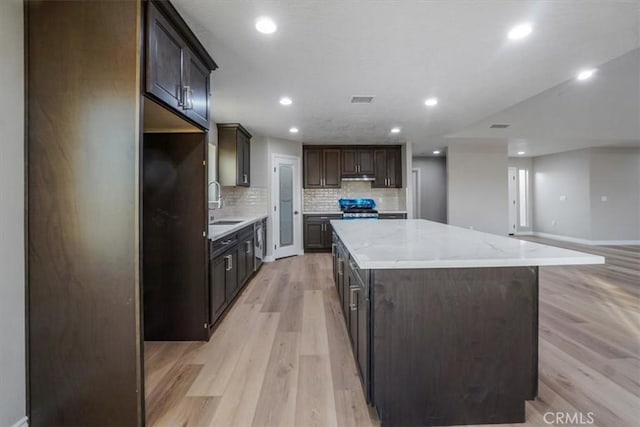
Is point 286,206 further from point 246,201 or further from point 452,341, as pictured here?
point 452,341

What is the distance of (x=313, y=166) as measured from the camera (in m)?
6.35

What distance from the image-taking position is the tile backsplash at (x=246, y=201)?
208 inches

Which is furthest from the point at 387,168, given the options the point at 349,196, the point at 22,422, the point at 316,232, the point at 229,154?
the point at 22,422

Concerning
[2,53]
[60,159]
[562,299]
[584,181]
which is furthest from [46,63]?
[584,181]

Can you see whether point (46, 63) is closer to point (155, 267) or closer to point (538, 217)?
point (155, 267)

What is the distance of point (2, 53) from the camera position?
130cm

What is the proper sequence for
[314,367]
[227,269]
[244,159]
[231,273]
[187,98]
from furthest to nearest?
[244,159] → [231,273] → [227,269] → [314,367] → [187,98]

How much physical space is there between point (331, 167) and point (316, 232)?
1438 millimetres

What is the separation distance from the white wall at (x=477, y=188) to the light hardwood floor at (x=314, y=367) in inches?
134

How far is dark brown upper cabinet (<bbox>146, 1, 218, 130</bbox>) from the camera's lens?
1536mm

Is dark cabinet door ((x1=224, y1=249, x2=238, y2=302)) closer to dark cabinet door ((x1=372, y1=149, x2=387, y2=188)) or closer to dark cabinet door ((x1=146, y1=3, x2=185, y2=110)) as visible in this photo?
dark cabinet door ((x1=146, y1=3, x2=185, y2=110))

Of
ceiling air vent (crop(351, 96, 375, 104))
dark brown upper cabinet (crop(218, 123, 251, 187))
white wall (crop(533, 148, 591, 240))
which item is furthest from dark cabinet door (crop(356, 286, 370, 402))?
white wall (crop(533, 148, 591, 240))

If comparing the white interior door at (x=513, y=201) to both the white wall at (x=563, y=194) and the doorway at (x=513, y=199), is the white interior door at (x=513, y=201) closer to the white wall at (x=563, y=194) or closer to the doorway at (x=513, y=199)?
the doorway at (x=513, y=199)

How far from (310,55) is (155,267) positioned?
6.99 feet
